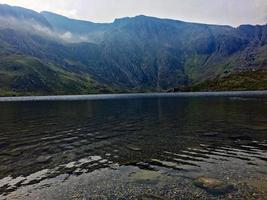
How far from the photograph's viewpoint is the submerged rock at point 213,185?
24.2 meters

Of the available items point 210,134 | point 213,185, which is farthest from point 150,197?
point 210,134

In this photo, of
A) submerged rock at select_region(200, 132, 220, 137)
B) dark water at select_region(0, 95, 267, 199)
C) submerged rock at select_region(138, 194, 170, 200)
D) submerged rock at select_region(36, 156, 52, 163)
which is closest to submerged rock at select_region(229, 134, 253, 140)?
dark water at select_region(0, 95, 267, 199)

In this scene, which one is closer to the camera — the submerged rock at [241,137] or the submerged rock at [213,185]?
the submerged rock at [213,185]

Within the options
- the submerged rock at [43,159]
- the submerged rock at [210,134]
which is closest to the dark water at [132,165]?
the submerged rock at [43,159]

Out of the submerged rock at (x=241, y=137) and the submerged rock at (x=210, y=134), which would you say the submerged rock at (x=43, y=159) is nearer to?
the submerged rock at (x=210, y=134)

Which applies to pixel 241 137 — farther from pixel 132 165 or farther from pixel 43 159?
pixel 43 159

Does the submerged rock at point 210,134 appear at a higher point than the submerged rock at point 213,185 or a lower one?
lower

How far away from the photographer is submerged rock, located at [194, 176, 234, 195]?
24188mm

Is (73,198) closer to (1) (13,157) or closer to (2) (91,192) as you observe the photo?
(2) (91,192)

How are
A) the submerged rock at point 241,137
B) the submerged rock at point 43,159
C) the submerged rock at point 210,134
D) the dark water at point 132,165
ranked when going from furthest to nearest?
1. the submerged rock at point 210,134
2. the submerged rock at point 241,137
3. the submerged rock at point 43,159
4. the dark water at point 132,165

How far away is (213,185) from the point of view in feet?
82.4

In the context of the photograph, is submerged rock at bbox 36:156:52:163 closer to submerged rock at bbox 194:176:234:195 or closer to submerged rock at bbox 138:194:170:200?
submerged rock at bbox 138:194:170:200

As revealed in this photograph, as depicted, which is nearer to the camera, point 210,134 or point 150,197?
point 150,197

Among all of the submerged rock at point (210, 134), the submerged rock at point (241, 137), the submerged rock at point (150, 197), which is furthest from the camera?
the submerged rock at point (210, 134)
